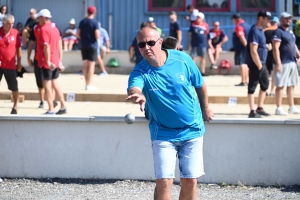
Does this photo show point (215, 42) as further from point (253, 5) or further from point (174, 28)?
point (253, 5)

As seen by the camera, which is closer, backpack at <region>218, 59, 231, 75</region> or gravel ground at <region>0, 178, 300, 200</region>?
gravel ground at <region>0, 178, 300, 200</region>

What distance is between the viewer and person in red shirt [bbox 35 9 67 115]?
11.8 m

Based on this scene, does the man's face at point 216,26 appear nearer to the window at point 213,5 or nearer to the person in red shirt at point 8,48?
the window at point 213,5

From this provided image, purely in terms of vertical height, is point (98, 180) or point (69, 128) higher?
point (69, 128)

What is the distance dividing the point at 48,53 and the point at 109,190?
448cm

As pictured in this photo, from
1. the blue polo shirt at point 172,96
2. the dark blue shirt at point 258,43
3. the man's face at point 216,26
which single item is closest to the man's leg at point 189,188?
the blue polo shirt at point 172,96

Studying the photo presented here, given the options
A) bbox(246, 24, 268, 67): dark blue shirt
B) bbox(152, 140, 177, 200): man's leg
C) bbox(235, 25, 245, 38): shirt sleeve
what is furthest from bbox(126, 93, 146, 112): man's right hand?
bbox(235, 25, 245, 38): shirt sleeve

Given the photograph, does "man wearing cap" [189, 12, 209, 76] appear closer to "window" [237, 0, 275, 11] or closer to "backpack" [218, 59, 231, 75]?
"backpack" [218, 59, 231, 75]

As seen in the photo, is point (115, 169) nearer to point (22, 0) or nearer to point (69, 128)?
point (69, 128)

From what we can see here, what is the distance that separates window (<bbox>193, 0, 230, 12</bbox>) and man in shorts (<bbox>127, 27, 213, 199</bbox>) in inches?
610

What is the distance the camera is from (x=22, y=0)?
2206 cm

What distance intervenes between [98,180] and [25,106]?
19.6ft

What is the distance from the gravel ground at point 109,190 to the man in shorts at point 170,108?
1.49 m

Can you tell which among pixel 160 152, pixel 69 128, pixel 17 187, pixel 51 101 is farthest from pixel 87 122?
pixel 51 101
